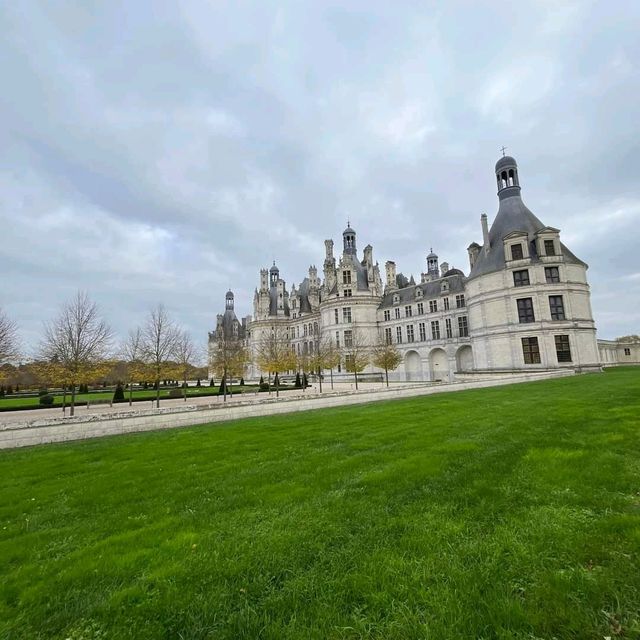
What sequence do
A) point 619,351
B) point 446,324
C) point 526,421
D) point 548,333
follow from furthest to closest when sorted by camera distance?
1. point 619,351
2. point 446,324
3. point 548,333
4. point 526,421

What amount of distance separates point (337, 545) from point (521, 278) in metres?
39.5

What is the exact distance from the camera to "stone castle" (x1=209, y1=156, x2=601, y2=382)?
3550 centimetres

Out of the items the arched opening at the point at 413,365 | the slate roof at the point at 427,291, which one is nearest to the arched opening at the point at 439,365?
the arched opening at the point at 413,365

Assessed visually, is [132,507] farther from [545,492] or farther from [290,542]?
[545,492]

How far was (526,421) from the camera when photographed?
405 inches

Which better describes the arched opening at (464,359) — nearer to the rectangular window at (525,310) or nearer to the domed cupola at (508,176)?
the rectangular window at (525,310)

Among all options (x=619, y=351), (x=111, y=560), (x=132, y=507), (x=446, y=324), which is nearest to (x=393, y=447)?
(x=132, y=507)

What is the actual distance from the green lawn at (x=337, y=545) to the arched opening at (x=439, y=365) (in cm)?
4251

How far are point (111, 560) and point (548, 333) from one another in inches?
1564

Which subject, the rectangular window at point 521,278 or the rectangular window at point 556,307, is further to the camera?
the rectangular window at point 521,278

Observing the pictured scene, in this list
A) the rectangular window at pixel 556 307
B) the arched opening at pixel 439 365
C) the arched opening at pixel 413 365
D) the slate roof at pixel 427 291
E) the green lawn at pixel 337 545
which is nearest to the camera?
the green lawn at pixel 337 545

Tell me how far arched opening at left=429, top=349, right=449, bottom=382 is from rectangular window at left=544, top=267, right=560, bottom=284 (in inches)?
654

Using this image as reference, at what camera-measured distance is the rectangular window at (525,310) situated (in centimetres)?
3622

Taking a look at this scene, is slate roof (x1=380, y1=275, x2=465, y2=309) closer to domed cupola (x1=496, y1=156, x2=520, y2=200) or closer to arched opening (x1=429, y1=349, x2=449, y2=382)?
arched opening (x1=429, y1=349, x2=449, y2=382)
